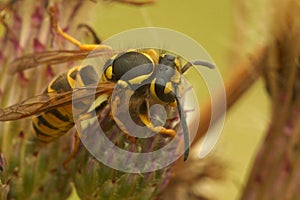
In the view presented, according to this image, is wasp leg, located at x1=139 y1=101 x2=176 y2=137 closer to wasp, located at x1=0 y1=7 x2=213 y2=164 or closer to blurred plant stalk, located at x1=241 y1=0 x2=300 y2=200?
wasp, located at x1=0 y1=7 x2=213 y2=164

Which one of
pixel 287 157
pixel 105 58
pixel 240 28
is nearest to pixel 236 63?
pixel 240 28

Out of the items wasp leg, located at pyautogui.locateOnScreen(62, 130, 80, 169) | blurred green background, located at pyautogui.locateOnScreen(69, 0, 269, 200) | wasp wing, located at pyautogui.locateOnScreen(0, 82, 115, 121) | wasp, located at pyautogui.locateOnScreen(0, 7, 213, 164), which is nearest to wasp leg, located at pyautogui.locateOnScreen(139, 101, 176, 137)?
wasp, located at pyautogui.locateOnScreen(0, 7, 213, 164)

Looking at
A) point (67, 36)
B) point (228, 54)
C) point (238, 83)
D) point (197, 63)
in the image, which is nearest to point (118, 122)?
point (197, 63)

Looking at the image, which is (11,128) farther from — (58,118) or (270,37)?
(270,37)

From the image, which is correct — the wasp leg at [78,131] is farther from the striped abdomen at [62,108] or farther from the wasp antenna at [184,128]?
the wasp antenna at [184,128]

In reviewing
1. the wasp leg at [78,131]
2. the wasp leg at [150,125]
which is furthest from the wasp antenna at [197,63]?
the wasp leg at [78,131]
